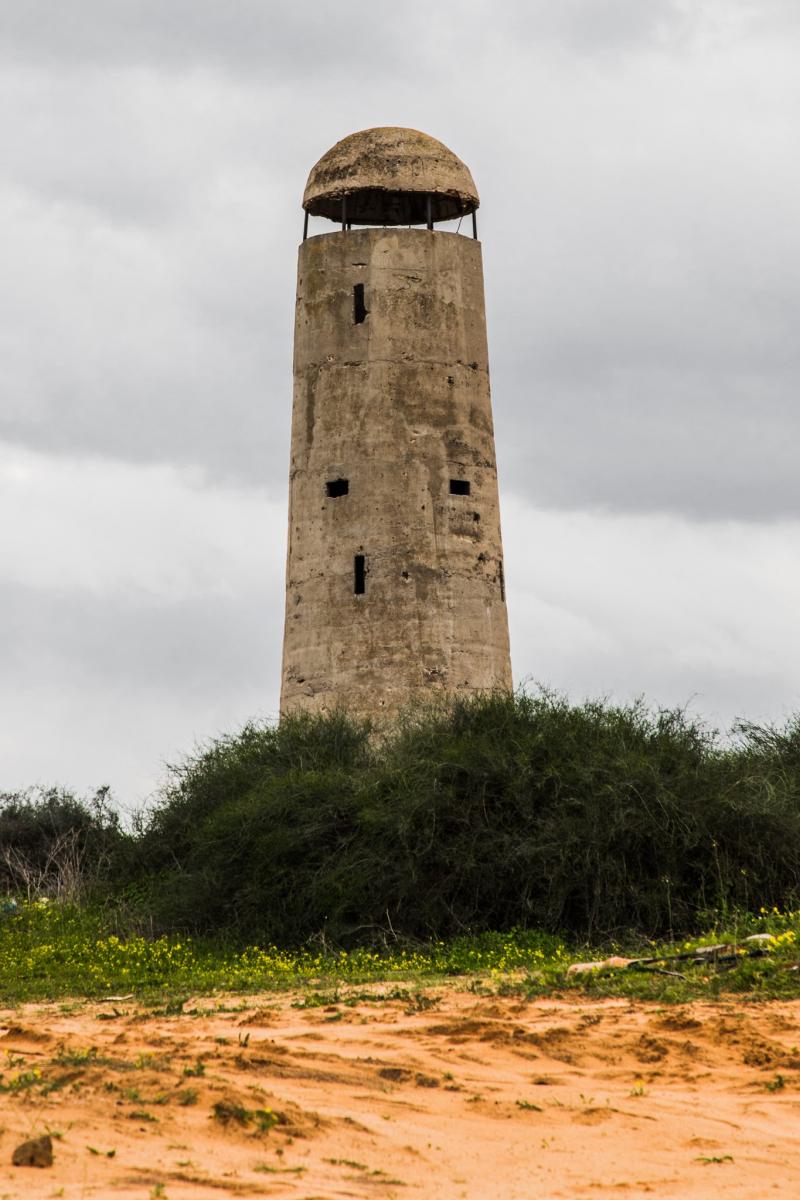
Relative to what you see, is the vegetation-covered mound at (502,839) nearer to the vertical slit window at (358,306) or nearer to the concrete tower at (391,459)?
the concrete tower at (391,459)

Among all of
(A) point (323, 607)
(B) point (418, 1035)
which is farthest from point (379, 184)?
(B) point (418, 1035)

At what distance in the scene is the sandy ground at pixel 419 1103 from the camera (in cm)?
745

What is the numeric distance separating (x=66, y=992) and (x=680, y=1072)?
6969mm

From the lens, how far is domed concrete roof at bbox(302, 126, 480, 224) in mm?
28188

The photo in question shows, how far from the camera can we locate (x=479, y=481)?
1080 inches

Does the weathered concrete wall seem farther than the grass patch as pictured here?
Yes

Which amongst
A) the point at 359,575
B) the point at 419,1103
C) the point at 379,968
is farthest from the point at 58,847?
the point at 419,1103

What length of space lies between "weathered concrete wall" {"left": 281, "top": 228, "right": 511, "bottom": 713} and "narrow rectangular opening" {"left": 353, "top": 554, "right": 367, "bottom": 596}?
9 centimetres

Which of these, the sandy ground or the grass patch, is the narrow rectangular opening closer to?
the grass patch

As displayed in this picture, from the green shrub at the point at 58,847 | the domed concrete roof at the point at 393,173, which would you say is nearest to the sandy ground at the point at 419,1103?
the green shrub at the point at 58,847

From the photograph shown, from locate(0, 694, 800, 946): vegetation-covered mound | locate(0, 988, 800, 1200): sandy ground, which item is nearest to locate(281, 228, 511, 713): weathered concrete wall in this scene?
locate(0, 694, 800, 946): vegetation-covered mound

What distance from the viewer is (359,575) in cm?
2672

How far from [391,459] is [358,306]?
2858 millimetres

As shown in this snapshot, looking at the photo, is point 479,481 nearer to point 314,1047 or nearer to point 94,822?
point 94,822
